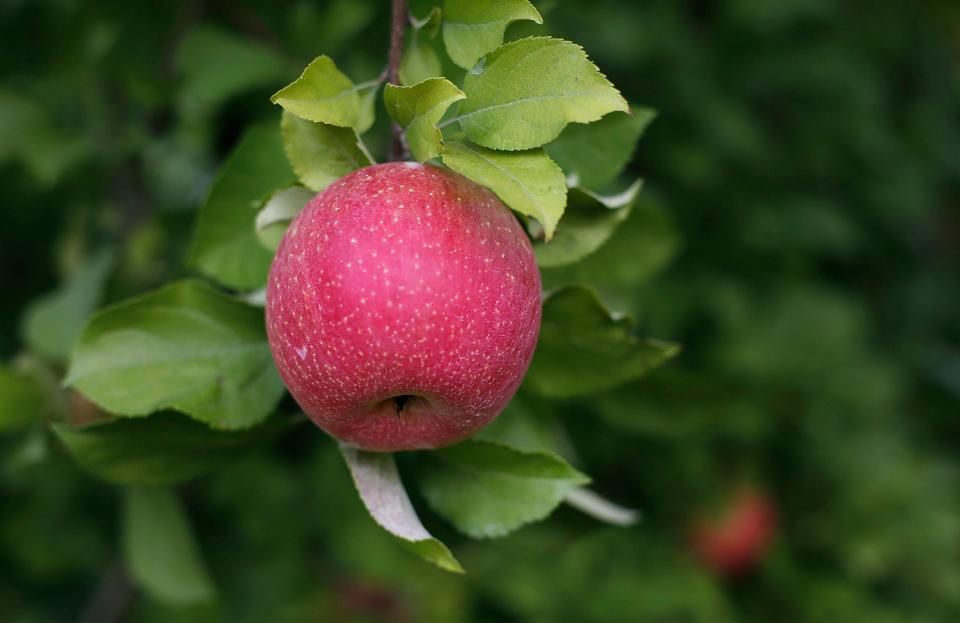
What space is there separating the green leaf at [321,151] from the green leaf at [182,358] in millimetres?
198

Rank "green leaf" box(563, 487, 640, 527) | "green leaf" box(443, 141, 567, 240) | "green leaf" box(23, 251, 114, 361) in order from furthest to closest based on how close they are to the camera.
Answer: "green leaf" box(23, 251, 114, 361) → "green leaf" box(563, 487, 640, 527) → "green leaf" box(443, 141, 567, 240)

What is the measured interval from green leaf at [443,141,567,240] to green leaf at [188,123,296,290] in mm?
324

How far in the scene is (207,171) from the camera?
228 centimetres

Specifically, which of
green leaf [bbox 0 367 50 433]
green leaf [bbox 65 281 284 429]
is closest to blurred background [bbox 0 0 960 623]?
green leaf [bbox 0 367 50 433]

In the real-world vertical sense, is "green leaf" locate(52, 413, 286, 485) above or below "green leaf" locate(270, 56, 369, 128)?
below

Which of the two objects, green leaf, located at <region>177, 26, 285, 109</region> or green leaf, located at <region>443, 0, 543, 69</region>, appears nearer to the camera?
green leaf, located at <region>443, 0, 543, 69</region>

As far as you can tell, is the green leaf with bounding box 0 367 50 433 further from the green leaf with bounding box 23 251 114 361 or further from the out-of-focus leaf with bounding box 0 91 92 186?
the out-of-focus leaf with bounding box 0 91 92 186

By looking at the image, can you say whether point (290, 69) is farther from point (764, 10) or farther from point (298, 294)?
point (764, 10)

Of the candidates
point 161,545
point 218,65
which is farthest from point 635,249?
point 161,545

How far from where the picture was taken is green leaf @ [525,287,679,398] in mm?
1026

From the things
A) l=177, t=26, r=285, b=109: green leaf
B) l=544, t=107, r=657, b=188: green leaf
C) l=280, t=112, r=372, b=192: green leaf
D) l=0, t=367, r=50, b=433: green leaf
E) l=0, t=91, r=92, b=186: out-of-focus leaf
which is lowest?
l=0, t=367, r=50, b=433: green leaf

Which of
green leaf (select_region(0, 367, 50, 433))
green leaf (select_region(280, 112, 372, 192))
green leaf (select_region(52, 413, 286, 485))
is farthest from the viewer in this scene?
green leaf (select_region(0, 367, 50, 433))

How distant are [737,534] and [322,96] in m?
1.74

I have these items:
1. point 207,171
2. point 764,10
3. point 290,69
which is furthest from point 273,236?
point 764,10
